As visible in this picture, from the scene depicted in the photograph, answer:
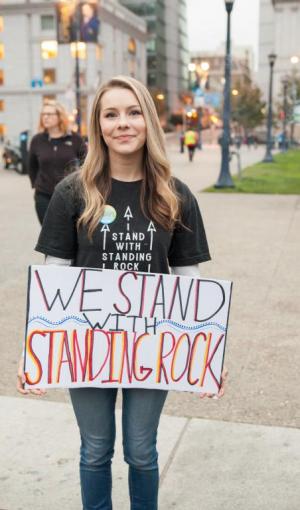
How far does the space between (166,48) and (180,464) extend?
120035mm

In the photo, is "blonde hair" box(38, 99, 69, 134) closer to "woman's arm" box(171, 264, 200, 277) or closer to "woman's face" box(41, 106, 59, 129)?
"woman's face" box(41, 106, 59, 129)

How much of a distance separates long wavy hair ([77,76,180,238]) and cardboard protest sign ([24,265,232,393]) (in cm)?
22

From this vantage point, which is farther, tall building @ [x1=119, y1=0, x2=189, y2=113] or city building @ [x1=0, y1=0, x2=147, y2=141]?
tall building @ [x1=119, y1=0, x2=189, y2=113]

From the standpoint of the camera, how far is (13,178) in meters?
22.6

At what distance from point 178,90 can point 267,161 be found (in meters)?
91.5

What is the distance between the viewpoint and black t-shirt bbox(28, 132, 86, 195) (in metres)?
7.29

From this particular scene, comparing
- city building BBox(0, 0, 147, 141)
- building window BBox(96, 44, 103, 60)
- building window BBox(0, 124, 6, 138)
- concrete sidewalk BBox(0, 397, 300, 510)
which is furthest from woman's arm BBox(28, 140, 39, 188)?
building window BBox(0, 124, 6, 138)

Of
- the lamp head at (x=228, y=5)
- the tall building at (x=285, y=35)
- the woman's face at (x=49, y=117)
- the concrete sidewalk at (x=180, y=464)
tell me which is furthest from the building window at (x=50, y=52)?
the concrete sidewalk at (x=180, y=464)

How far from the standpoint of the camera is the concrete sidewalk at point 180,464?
120 inches

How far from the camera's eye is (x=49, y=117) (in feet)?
23.2

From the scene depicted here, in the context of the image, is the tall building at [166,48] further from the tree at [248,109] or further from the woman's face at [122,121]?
the woman's face at [122,121]

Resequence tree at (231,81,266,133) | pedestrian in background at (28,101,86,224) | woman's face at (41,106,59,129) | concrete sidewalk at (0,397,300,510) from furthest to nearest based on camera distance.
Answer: tree at (231,81,266,133) → pedestrian in background at (28,101,86,224) → woman's face at (41,106,59,129) → concrete sidewalk at (0,397,300,510)

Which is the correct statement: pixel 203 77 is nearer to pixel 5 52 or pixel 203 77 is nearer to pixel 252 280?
pixel 5 52

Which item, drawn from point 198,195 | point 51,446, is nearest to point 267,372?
point 51,446
